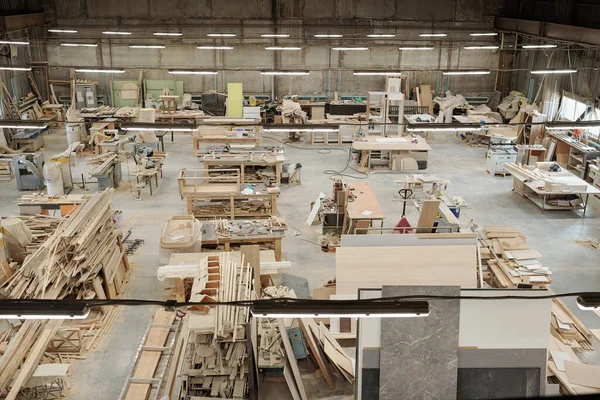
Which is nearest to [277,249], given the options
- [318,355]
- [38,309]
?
[318,355]

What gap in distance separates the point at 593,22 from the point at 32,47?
21.4 meters

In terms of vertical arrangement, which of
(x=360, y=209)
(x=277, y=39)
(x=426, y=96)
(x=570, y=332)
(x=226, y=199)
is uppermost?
(x=277, y=39)

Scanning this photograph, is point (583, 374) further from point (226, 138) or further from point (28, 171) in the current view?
point (28, 171)

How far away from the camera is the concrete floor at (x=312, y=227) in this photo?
31.4 feet

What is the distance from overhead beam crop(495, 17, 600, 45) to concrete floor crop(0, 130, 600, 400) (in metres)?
4.70

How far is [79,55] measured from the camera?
25.5 meters

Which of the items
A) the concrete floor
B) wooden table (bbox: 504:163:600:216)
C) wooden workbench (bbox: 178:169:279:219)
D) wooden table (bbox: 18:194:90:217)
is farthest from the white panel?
wooden table (bbox: 18:194:90:217)

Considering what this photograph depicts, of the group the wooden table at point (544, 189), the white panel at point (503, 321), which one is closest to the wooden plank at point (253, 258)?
the white panel at point (503, 321)

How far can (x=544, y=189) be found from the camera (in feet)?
49.2

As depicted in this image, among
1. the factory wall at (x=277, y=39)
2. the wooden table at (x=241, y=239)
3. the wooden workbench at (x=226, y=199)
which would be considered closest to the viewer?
the wooden table at (x=241, y=239)

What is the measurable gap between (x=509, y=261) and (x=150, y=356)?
6.66 meters

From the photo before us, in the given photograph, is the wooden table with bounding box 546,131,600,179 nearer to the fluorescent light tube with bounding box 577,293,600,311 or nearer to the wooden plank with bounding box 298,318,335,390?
the wooden plank with bounding box 298,318,335,390

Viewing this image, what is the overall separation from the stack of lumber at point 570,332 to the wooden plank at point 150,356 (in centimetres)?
629

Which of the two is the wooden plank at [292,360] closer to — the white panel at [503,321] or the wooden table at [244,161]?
the white panel at [503,321]
